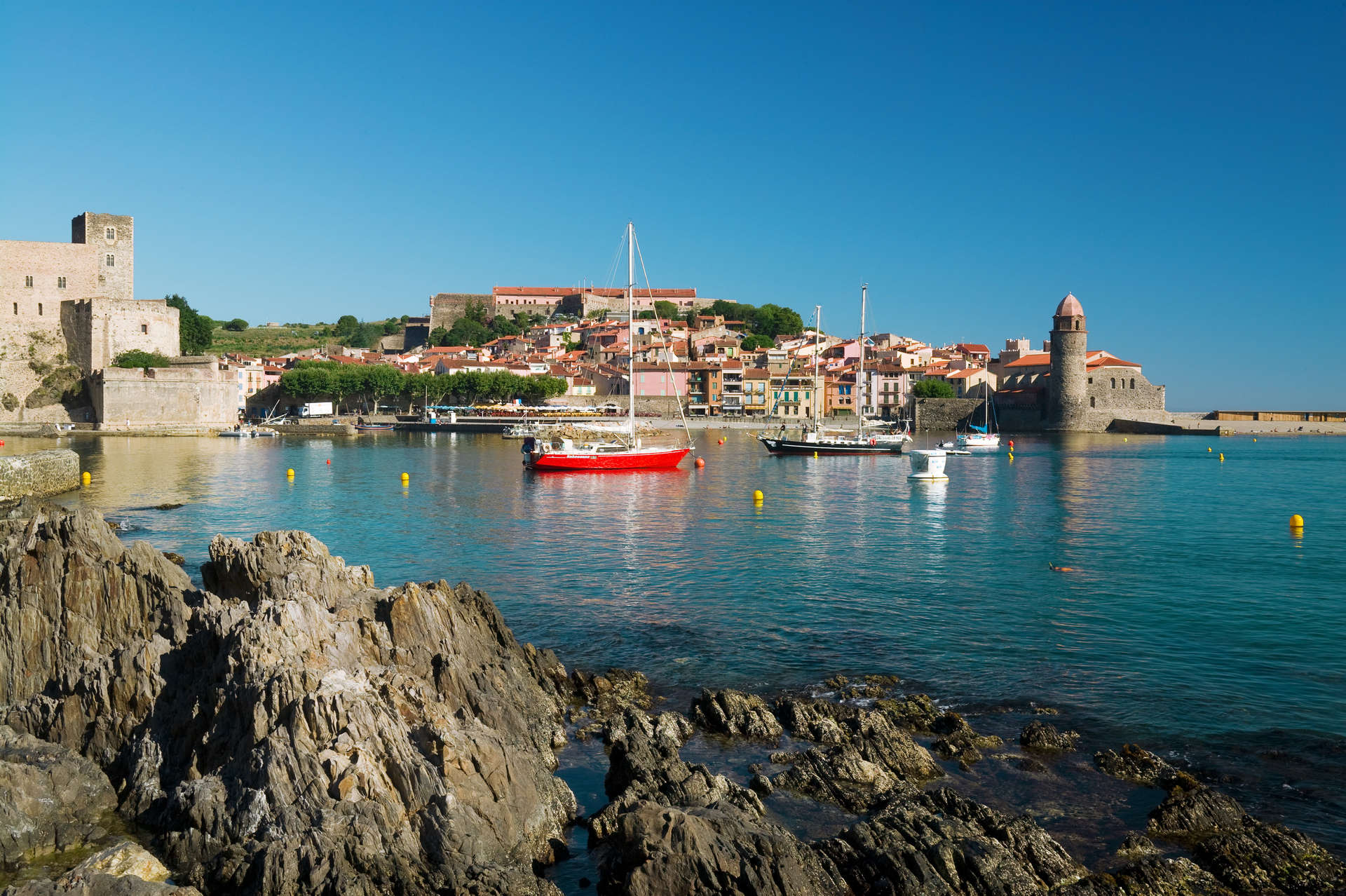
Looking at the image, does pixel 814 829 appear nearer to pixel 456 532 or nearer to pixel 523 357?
pixel 456 532

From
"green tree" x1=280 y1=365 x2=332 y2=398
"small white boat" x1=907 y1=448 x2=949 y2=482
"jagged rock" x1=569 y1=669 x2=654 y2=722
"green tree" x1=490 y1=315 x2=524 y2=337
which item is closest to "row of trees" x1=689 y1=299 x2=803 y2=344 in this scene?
"green tree" x1=490 y1=315 x2=524 y2=337

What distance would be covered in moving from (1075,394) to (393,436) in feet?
155

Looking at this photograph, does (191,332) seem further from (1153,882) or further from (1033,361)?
(1153,882)

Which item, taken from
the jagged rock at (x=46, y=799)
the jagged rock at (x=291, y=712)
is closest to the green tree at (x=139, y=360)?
the jagged rock at (x=291, y=712)

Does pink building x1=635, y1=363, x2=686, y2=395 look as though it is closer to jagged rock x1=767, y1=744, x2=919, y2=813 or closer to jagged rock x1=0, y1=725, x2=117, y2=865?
jagged rock x1=767, y1=744, x2=919, y2=813

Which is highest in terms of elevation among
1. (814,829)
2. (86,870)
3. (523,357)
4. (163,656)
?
(523,357)

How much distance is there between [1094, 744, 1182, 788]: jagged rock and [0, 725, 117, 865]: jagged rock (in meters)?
6.74

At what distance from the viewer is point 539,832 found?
572 centimetres

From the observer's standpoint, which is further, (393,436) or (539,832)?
(393,436)

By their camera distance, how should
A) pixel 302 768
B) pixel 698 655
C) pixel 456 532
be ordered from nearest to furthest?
pixel 302 768 < pixel 698 655 < pixel 456 532

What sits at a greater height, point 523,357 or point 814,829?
point 523,357

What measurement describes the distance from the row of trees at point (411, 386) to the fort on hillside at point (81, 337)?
51.1 feet

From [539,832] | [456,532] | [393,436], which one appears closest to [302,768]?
[539,832]

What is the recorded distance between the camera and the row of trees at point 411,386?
6400 centimetres
